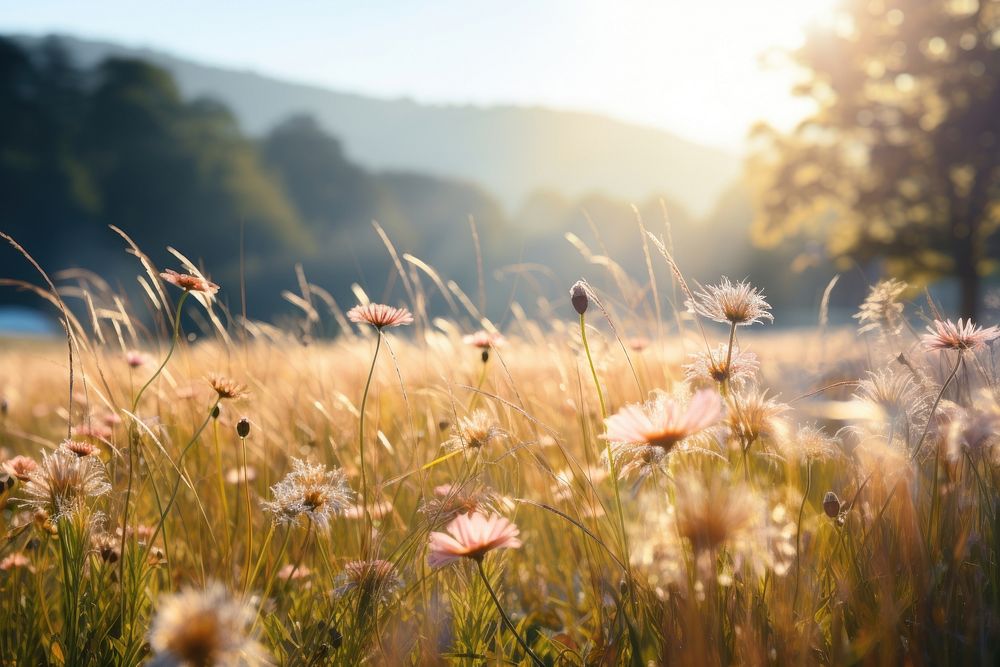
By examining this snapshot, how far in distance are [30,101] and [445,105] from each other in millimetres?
120738

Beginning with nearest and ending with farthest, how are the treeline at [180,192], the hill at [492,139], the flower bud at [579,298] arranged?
the flower bud at [579,298] < the treeline at [180,192] < the hill at [492,139]

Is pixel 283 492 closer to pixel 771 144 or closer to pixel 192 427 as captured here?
pixel 192 427

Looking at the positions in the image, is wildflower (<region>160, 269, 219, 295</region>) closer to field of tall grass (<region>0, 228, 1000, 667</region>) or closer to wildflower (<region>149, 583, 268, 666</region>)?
field of tall grass (<region>0, 228, 1000, 667</region>)

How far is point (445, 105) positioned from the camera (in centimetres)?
14475

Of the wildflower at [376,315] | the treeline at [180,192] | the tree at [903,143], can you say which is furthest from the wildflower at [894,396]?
the treeline at [180,192]

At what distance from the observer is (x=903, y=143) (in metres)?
15.1

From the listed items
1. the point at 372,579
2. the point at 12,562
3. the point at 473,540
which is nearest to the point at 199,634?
the point at 473,540

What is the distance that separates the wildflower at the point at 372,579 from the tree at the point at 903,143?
15.2m

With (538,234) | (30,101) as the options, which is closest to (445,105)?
(538,234)

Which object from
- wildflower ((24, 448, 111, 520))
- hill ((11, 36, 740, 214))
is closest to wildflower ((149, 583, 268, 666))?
wildflower ((24, 448, 111, 520))

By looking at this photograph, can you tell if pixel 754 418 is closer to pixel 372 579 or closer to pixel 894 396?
pixel 894 396

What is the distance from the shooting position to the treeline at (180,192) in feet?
94.9

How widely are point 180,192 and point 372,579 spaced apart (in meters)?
32.2

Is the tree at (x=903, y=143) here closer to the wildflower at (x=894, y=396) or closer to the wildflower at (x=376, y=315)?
the wildflower at (x=894, y=396)
